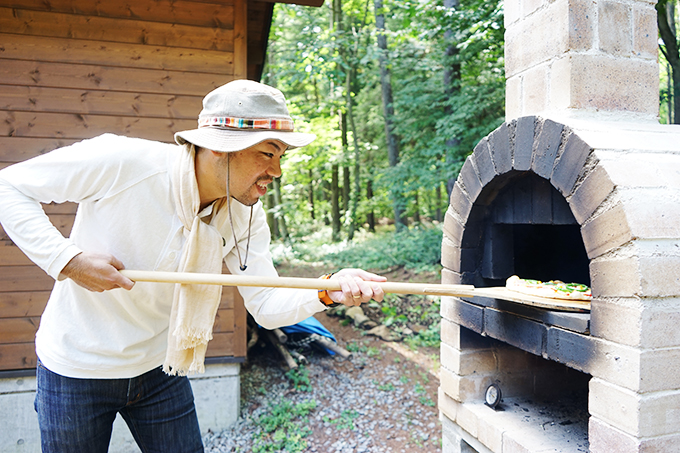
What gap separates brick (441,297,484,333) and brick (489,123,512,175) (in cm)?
78

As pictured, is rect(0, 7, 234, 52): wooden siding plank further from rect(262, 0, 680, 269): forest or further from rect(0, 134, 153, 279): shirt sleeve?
rect(262, 0, 680, 269): forest

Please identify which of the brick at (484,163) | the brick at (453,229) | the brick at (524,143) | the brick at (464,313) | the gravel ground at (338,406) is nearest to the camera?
the brick at (524,143)

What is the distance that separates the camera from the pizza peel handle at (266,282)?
67.2 inches

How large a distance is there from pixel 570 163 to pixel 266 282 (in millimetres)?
1358

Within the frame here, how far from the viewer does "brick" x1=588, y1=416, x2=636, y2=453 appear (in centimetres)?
168

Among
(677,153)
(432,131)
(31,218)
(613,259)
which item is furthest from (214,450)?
(432,131)

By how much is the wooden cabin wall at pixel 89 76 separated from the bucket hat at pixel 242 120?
2.39m

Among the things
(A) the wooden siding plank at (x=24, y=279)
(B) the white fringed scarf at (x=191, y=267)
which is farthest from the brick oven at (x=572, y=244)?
(A) the wooden siding plank at (x=24, y=279)

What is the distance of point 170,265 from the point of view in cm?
187

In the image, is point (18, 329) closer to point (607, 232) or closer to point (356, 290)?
point (356, 290)

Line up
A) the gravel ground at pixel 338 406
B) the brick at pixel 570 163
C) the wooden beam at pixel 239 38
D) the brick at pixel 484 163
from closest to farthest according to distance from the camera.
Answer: the brick at pixel 570 163 < the brick at pixel 484 163 < the gravel ground at pixel 338 406 < the wooden beam at pixel 239 38

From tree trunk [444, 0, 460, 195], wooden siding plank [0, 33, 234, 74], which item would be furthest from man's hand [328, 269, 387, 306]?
tree trunk [444, 0, 460, 195]

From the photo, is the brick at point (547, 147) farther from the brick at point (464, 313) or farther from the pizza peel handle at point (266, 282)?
the brick at point (464, 313)

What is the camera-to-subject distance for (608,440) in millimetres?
1774
